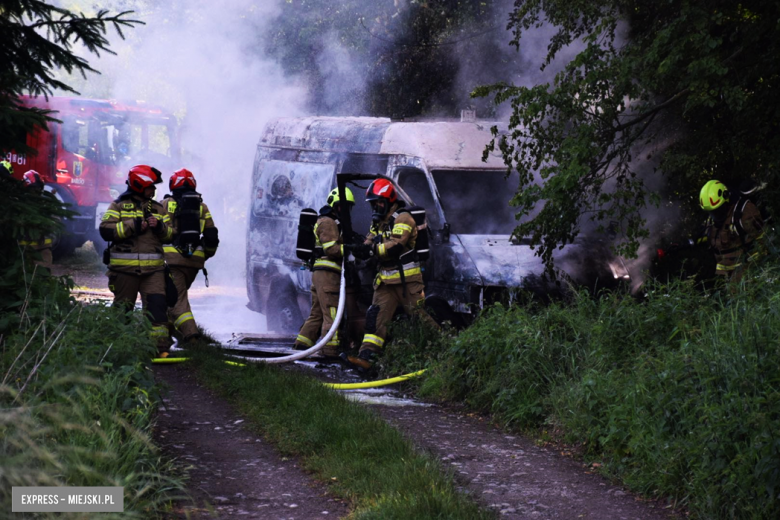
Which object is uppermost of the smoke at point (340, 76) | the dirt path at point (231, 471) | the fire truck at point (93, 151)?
the smoke at point (340, 76)

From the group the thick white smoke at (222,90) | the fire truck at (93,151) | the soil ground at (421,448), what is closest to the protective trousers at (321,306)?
the soil ground at (421,448)

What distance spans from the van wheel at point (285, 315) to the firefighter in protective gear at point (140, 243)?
2.36m

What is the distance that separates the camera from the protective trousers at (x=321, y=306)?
31.6ft

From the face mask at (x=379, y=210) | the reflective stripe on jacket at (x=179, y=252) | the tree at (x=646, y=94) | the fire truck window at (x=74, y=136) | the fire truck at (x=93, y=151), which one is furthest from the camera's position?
the fire truck window at (x=74, y=136)

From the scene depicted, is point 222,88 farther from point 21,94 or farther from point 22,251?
point 22,251

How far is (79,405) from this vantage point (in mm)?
4656

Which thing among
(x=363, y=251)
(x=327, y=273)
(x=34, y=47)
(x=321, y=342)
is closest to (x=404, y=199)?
(x=363, y=251)

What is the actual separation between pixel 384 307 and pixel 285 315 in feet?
9.11

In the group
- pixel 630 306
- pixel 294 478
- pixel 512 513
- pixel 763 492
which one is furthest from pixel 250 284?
pixel 763 492

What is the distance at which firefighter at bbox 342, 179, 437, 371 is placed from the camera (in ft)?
28.8

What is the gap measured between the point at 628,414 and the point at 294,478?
192 cm

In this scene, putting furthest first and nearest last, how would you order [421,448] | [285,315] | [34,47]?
[285,315]
[34,47]
[421,448]

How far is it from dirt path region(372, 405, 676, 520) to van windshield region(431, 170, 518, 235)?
3.03 metres

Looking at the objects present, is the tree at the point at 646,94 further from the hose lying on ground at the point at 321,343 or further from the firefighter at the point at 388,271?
the hose lying on ground at the point at 321,343
